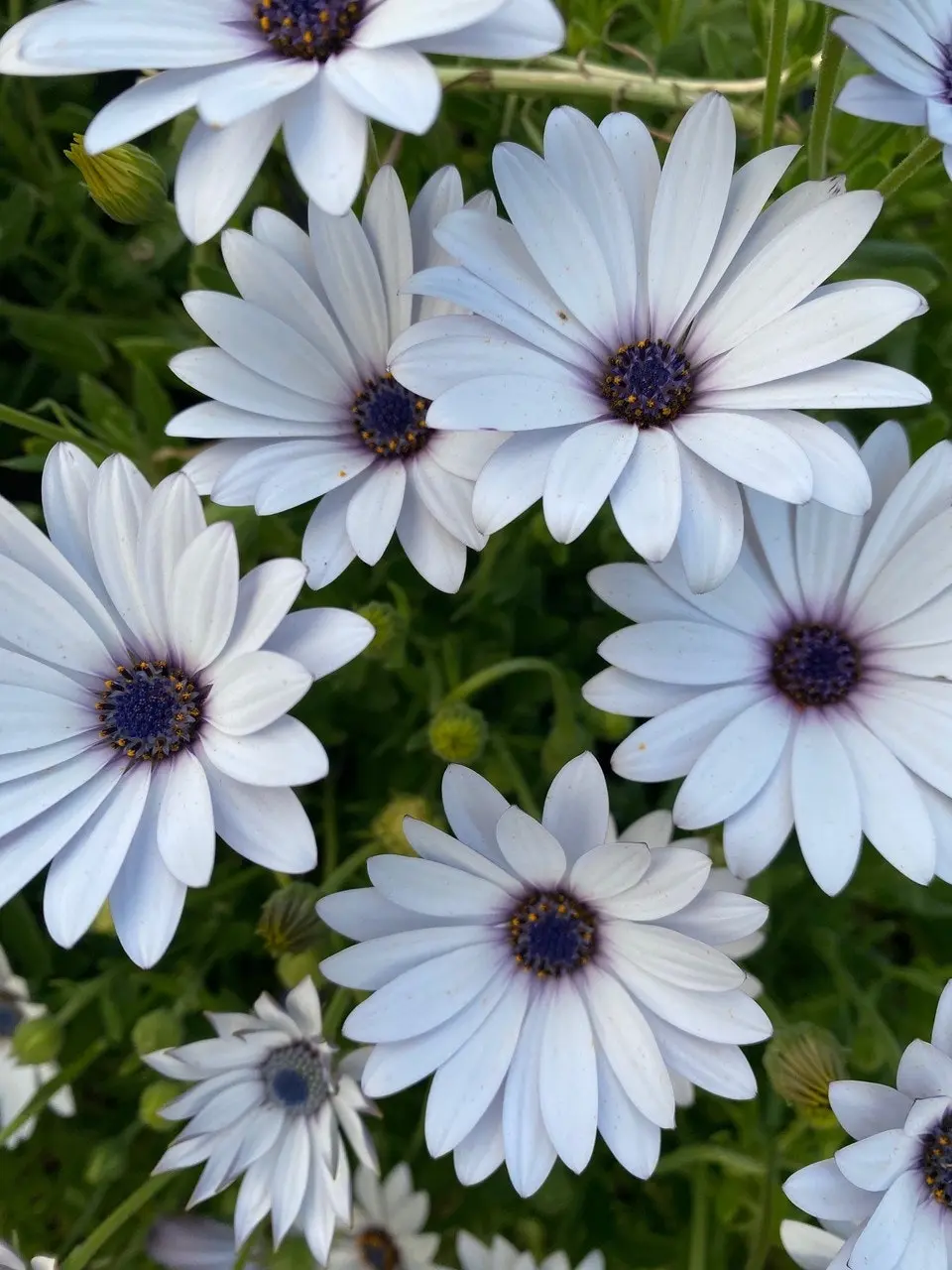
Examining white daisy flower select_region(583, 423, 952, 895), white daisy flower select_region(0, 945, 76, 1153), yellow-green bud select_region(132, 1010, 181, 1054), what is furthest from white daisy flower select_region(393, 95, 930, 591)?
white daisy flower select_region(0, 945, 76, 1153)

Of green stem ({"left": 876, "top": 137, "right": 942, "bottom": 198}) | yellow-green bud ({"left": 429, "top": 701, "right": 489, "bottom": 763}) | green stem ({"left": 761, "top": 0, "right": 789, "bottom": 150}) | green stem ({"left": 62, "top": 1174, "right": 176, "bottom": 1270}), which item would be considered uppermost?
green stem ({"left": 761, "top": 0, "right": 789, "bottom": 150})

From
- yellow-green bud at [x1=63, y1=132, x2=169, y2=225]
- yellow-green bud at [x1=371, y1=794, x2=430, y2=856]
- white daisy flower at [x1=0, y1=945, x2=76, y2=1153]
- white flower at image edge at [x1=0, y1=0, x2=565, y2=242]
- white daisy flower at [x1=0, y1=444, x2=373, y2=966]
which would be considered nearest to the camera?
white flower at image edge at [x1=0, y1=0, x2=565, y2=242]

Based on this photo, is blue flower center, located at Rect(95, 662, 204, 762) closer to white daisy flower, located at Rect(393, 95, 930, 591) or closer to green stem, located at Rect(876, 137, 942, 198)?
white daisy flower, located at Rect(393, 95, 930, 591)

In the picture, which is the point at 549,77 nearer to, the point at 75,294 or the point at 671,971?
the point at 75,294

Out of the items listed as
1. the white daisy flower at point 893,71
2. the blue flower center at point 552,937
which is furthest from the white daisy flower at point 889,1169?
the white daisy flower at point 893,71

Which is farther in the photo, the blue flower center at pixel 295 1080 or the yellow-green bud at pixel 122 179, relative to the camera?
the blue flower center at pixel 295 1080

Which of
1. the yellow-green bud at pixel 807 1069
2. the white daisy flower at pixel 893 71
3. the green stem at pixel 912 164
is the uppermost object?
the green stem at pixel 912 164

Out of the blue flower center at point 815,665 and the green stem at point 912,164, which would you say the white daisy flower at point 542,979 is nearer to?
the blue flower center at point 815,665

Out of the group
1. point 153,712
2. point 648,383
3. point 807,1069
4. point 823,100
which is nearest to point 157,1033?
point 153,712
